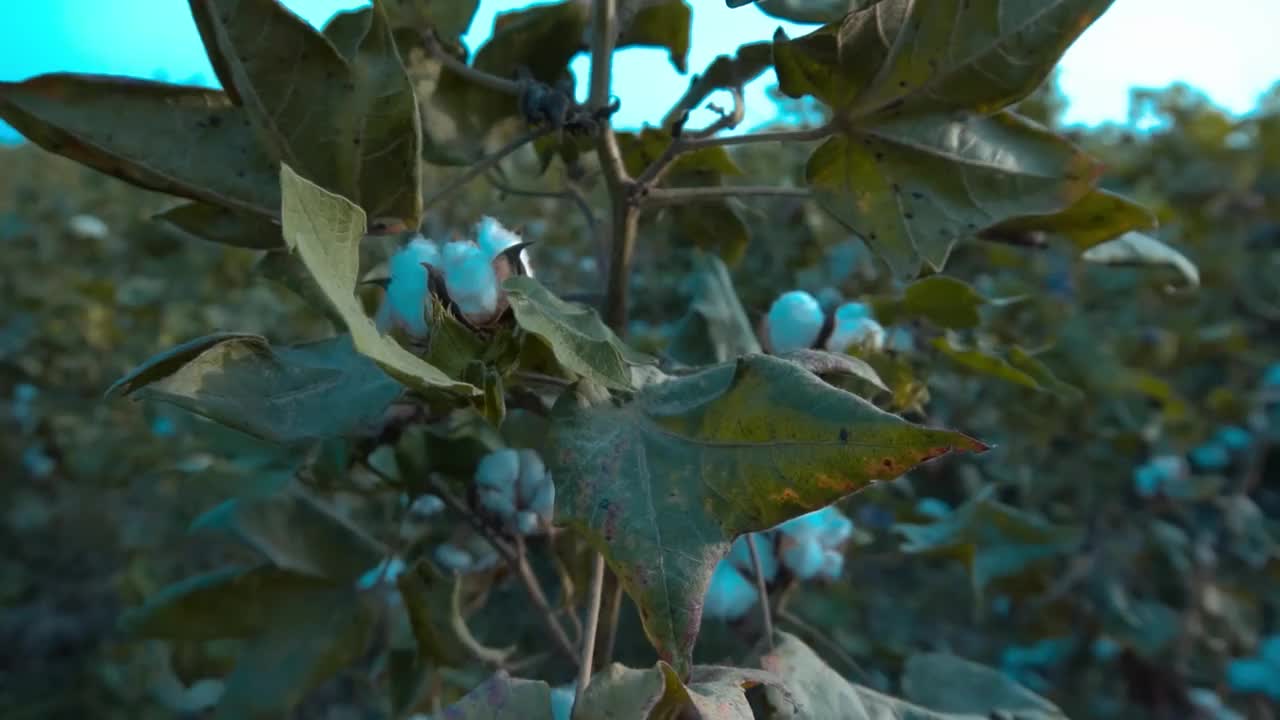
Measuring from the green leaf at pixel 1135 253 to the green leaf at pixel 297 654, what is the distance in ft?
2.26

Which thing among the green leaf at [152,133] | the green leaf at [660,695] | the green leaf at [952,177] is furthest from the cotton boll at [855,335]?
the green leaf at [152,133]

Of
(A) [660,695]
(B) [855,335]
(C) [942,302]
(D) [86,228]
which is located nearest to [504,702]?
(A) [660,695]

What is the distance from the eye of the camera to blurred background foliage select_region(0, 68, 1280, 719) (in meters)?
1.11

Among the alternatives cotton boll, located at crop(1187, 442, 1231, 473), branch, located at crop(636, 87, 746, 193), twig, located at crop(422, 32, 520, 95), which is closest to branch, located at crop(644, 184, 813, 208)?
branch, located at crop(636, 87, 746, 193)

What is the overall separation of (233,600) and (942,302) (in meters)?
0.68

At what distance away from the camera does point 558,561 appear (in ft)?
2.74

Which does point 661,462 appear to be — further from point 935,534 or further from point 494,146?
point 935,534

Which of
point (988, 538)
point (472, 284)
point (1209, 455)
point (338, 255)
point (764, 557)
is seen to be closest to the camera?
point (338, 255)

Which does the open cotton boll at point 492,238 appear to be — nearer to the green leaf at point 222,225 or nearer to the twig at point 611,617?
the green leaf at point 222,225

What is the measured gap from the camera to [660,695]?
1.49ft

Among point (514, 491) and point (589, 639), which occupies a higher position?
point (514, 491)

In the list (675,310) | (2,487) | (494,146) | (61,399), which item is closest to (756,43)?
(494,146)

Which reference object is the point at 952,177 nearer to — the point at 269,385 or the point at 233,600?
the point at 269,385

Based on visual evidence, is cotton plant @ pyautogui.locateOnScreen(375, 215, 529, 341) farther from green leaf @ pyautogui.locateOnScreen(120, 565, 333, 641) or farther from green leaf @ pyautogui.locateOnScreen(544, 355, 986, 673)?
green leaf @ pyautogui.locateOnScreen(120, 565, 333, 641)
